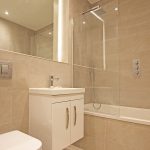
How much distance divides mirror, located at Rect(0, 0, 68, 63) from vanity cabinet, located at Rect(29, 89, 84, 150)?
1.64ft

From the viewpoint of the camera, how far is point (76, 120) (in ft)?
5.03

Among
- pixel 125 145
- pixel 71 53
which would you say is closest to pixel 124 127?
pixel 125 145

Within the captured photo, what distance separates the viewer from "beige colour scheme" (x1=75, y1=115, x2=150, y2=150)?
4.57ft

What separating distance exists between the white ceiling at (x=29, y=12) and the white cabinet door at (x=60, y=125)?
3.07ft

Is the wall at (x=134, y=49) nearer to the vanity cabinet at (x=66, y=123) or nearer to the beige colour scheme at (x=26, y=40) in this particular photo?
the vanity cabinet at (x=66, y=123)

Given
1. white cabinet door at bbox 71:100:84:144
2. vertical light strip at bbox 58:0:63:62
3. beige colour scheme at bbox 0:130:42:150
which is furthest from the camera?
vertical light strip at bbox 58:0:63:62

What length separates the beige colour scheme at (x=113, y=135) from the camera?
139 centimetres

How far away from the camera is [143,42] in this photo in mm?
2230

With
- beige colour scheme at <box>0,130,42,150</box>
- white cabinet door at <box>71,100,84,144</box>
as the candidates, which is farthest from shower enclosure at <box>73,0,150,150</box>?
beige colour scheme at <box>0,130,42,150</box>

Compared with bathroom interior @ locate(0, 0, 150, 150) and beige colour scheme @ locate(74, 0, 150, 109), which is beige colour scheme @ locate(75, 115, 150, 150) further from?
beige colour scheme @ locate(74, 0, 150, 109)

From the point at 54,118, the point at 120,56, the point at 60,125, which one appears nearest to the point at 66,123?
the point at 60,125

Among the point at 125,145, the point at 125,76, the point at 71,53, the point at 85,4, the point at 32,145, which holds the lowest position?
the point at 125,145

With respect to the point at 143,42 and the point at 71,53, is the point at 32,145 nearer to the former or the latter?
the point at 71,53

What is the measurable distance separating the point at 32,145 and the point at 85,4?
95.2 inches
